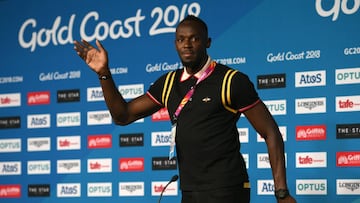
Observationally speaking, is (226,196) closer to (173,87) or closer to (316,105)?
(173,87)

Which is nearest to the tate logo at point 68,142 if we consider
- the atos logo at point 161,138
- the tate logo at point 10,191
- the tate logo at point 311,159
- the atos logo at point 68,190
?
the atos logo at point 68,190

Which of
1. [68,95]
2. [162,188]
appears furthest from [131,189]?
[68,95]

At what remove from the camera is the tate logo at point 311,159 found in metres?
4.11

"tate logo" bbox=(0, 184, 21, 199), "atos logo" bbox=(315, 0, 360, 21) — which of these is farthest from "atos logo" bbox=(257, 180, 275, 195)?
"tate logo" bbox=(0, 184, 21, 199)

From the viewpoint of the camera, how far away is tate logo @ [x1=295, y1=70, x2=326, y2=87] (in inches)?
163

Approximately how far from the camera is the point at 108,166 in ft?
16.1

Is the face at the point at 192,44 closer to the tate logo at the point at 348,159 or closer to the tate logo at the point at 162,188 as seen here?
the tate logo at the point at 348,159

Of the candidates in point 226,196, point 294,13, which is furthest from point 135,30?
point 226,196

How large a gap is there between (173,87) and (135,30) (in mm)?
2098

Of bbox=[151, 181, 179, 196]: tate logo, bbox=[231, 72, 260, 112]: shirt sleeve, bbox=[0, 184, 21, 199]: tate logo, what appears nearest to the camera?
bbox=[231, 72, 260, 112]: shirt sleeve

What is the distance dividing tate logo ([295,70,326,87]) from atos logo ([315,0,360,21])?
0.37 meters

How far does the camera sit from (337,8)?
4156mm

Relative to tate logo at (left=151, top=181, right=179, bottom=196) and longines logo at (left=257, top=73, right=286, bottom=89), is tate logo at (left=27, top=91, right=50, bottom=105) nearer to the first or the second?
tate logo at (left=151, top=181, right=179, bottom=196)

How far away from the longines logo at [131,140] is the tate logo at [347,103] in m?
1.50
